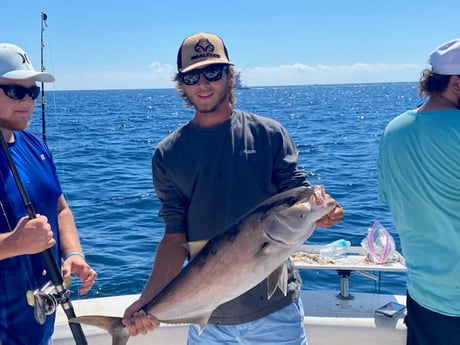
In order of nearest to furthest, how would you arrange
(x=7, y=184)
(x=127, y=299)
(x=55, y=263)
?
(x=7, y=184)
(x=55, y=263)
(x=127, y=299)

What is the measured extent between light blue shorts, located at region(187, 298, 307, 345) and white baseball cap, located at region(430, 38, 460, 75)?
1420mm

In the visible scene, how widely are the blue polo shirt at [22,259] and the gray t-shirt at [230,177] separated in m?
0.63

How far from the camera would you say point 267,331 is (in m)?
2.84

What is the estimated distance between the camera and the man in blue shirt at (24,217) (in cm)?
258

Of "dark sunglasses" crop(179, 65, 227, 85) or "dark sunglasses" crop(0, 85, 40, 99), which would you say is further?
"dark sunglasses" crop(179, 65, 227, 85)

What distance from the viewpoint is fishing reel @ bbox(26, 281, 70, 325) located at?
2.73 meters

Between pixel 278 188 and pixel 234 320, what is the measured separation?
72 cm

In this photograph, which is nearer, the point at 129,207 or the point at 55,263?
the point at 55,263

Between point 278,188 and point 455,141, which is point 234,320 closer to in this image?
point 278,188

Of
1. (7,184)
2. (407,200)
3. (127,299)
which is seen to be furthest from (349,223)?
(7,184)

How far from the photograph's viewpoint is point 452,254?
2.75 metres

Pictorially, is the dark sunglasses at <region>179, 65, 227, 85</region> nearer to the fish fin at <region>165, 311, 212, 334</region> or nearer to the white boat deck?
the fish fin at <region>165, 311, 212, 334</region>

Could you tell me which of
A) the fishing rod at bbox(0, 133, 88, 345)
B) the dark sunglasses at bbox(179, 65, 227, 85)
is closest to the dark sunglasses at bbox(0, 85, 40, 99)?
the fishing rod at bbox(0, 133, 88, 345)

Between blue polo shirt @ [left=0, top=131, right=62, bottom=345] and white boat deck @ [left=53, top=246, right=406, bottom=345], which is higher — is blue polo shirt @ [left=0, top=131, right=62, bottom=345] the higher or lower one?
the higher one
